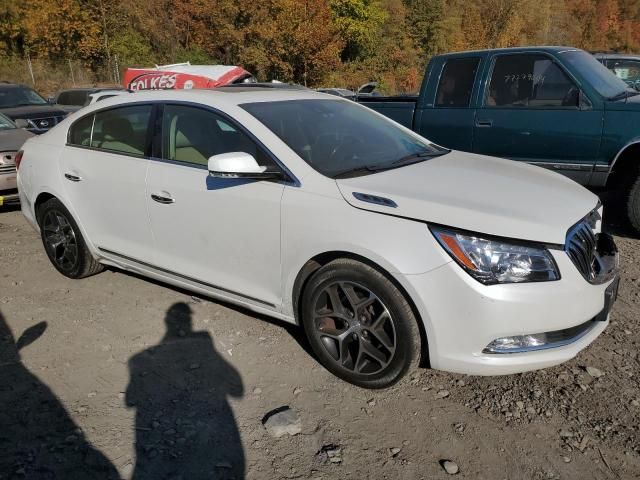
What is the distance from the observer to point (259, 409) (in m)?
2.79

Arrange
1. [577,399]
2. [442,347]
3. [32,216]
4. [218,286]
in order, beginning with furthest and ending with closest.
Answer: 1. [32,216]
2. [218,286]
3. [577,399]
4. [442,347]

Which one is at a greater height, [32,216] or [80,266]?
[32,216]

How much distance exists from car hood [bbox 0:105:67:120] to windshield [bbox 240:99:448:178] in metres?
8.25

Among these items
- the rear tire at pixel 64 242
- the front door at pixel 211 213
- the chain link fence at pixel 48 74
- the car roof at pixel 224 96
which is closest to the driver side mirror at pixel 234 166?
the front door at pixel 211 213

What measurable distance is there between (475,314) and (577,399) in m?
0.89

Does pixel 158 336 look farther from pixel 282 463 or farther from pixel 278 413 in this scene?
pixel 282 463

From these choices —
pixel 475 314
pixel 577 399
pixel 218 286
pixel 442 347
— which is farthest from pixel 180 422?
pixel 577 399

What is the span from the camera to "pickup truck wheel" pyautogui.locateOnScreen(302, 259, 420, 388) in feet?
8.68

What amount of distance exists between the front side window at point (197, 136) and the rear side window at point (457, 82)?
11.2 ft

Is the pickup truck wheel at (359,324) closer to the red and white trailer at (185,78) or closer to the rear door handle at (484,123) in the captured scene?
the rear door handle at (484,123)

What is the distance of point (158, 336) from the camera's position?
3.55 meters

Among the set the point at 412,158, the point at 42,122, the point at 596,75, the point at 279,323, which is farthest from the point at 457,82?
the point at 42,122

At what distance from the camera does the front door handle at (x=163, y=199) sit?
11.2 feet

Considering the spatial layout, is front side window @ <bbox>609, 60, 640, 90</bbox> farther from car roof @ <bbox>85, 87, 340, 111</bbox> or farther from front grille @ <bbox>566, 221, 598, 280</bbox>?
front grille @ <bbox>566, 221, 598, 280</bbox>
